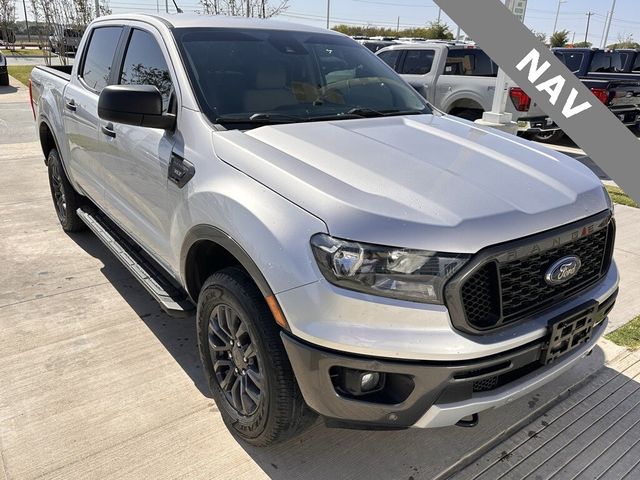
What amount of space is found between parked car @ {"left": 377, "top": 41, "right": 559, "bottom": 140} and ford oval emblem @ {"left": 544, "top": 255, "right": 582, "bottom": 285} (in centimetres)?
712

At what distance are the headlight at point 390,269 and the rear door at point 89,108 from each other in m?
2.41

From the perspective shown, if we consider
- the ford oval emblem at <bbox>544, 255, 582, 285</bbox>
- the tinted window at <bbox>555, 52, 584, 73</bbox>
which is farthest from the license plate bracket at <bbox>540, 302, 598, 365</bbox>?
the tinted window at <bbox>555, 52, 584, 73</bbox>

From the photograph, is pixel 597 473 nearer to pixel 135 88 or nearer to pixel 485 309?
pixel 485 309

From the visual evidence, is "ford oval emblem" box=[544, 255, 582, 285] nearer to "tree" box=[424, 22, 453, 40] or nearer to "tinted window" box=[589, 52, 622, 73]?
"tinted window" box=[589, 52, 622, 73]

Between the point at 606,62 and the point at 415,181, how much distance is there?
40.7ft

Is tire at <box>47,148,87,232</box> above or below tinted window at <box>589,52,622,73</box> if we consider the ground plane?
below

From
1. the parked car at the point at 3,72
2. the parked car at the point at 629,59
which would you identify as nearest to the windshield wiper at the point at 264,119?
the parked car at the point at 629,59

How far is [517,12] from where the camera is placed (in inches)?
303

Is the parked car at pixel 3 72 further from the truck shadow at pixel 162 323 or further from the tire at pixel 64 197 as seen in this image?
the truck shadow at pixel 162 323

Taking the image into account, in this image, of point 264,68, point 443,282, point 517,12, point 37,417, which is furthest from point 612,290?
point 517,12

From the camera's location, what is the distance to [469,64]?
30.9 feet

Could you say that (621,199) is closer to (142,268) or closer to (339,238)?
(142,268)

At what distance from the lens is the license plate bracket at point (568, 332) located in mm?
2086

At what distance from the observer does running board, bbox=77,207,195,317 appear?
2848mm
